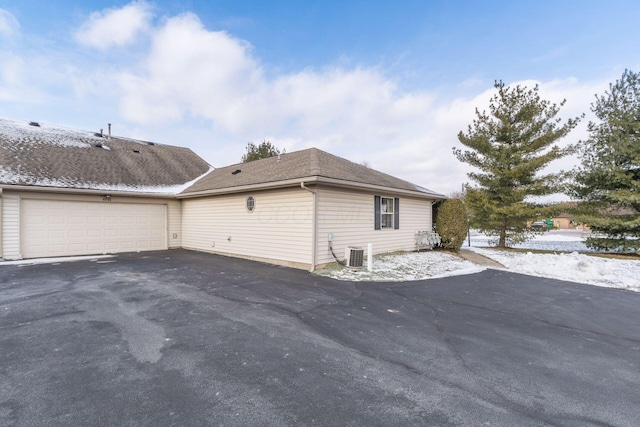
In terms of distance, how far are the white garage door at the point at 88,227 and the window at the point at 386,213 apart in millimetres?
9435

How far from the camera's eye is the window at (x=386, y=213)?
33.1 feet

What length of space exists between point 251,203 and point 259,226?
90 cm

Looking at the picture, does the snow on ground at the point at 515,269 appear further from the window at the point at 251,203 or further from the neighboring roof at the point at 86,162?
the neighboring roof at the point at 86,162

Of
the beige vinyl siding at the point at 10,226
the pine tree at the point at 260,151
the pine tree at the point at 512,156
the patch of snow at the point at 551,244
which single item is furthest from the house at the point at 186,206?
the pine tree at the point at 260,151

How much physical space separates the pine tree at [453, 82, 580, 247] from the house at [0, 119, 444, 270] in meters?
3.48

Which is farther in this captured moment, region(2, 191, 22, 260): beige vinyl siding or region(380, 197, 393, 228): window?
region(380, 197, 393, 228): window

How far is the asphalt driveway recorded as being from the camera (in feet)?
7.25

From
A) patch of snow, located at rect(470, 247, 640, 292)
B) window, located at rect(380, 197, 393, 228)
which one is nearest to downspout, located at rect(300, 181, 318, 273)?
window, located at rect(380, 197, 393, 228)

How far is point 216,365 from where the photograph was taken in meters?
2.89

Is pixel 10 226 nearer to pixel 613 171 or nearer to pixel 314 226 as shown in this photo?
pixel 314 226

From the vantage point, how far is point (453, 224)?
12.0 m

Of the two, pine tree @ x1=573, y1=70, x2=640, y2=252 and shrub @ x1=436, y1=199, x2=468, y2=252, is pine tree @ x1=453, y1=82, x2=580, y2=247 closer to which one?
pine tree @ x1=573, y1=70, x2=640, y2=252

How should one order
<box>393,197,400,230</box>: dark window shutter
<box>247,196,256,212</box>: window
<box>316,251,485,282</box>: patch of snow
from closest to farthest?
<box>316,251,485,282</box>: patch of snow, <box>247,196,256,212</box>: window, <box>393,197,400,230</box>: dark window shutter

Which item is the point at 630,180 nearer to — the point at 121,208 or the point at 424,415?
the point at 424,415
